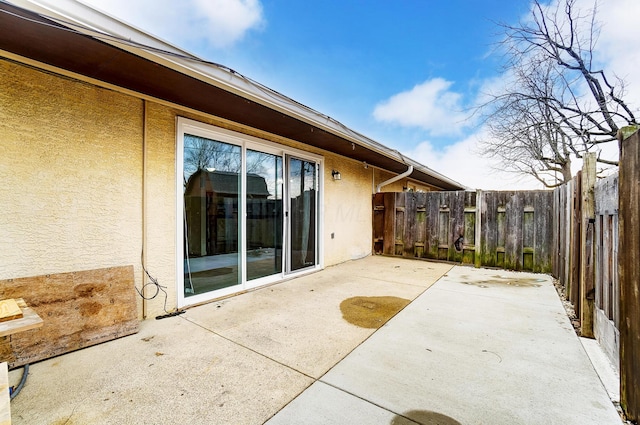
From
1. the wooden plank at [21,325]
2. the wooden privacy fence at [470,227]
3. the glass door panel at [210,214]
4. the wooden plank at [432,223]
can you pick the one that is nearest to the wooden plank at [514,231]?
the wooden privacy fence at [470,227]

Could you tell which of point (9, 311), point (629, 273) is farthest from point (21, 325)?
point (629, 273)

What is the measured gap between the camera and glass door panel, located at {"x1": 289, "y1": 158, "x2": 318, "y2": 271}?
491cm

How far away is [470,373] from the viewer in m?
2.03

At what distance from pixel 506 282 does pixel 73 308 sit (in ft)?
19.7

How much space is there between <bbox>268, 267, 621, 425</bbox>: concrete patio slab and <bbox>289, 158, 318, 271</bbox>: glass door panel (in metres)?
2.37

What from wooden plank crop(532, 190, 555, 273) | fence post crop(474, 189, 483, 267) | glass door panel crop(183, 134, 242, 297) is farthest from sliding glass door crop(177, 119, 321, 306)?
wooden plank crop(532, 190, 555, 273)

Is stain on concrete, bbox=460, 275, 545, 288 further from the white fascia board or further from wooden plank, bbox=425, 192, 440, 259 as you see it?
the white fascia board

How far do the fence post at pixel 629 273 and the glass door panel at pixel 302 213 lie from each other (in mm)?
3969

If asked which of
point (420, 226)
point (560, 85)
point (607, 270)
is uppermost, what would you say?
point (560, 85)

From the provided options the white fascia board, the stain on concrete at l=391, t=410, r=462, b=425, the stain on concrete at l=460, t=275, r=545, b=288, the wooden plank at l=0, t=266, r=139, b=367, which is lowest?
the stain on concrete at l=460, t=275, r=545, b=288

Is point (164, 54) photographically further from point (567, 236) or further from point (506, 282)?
point (506, 282)

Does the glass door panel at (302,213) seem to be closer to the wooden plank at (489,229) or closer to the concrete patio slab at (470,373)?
the concrete patio slab at (470,373)

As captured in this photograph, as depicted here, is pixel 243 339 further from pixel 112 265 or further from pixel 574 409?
pixel 574 409

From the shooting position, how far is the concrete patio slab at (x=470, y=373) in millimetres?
1623
